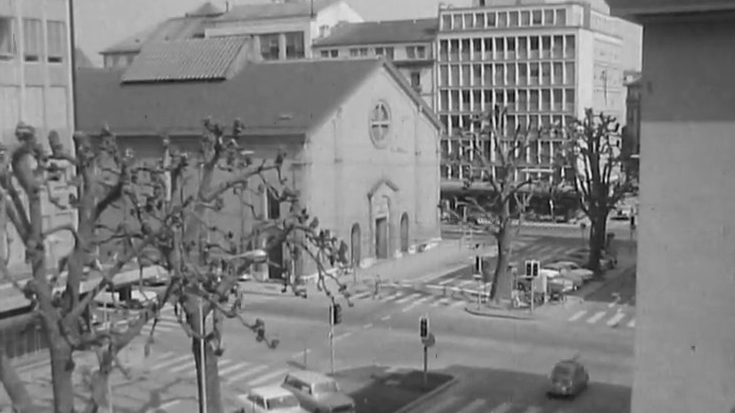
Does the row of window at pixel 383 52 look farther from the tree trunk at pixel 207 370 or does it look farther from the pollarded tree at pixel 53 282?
the pollarded tree at pixel 53 282

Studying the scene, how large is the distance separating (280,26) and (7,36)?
47.8m

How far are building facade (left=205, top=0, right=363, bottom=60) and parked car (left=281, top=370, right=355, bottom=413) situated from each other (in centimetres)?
4803

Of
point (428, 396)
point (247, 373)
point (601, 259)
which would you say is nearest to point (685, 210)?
point (428, 396)

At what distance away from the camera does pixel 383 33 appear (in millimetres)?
71125

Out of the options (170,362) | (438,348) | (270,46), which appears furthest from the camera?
(270,46)

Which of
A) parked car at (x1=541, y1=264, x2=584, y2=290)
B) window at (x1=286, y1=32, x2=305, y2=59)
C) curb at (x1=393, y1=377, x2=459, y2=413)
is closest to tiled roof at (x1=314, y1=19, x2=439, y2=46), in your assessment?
window at (x1=286, y1=32, x2=305, y2=59)

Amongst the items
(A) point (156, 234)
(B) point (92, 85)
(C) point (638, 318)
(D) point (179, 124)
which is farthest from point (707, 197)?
(B) point (92, 85)

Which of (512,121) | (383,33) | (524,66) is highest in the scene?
(383,33)

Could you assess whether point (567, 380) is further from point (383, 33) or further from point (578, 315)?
point (383, 33)

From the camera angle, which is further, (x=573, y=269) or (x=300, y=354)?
(x=573, y=269)

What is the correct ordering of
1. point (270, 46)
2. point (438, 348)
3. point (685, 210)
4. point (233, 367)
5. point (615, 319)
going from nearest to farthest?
point (685, 210) < point (233, 367) < point (438, 348) < point (615, 319) < point (270, 46)

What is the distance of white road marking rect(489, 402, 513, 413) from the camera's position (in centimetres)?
2066

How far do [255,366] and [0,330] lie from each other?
603cm

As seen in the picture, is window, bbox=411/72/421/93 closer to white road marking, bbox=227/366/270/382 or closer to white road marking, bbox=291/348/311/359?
white road marking, bbox=291/348/311/359
